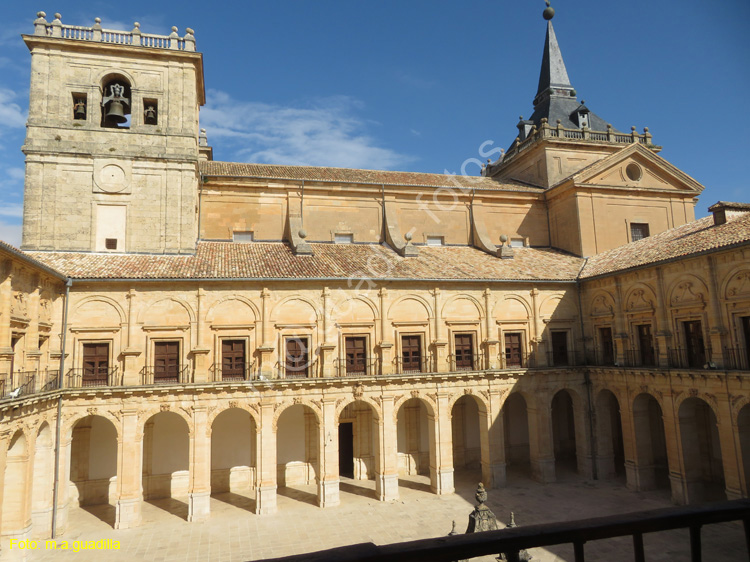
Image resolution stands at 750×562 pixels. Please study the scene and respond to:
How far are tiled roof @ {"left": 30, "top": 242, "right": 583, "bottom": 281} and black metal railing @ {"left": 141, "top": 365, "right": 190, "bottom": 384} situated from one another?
3.59 m

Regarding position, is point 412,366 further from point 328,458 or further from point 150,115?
point 150,115

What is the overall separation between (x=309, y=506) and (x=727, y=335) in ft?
55.1

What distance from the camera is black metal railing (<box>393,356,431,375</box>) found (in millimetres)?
22609

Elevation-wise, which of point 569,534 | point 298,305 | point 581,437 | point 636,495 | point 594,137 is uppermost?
point 594,137

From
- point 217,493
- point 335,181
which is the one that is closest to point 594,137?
point 335,181

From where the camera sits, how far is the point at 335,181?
26.7m

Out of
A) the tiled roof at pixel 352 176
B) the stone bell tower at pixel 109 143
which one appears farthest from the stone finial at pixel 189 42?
the tiled roof at pixel 352 176

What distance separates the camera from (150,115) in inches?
933

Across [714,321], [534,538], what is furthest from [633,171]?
[534,538]

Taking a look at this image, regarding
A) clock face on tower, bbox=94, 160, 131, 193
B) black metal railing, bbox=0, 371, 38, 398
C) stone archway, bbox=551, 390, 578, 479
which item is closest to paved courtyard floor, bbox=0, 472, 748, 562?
stone archway, bbox=551, 390, 578, 479

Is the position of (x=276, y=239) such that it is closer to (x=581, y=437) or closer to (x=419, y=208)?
(x=419, y=208)

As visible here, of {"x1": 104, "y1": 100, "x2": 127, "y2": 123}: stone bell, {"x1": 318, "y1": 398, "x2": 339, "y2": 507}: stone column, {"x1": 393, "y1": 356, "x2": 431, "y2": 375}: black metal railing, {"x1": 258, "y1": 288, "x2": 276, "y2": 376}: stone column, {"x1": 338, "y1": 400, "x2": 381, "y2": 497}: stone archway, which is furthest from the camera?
{"x1": 338, "y1": 400, "x2": 381, "y2": 497}: stone archway

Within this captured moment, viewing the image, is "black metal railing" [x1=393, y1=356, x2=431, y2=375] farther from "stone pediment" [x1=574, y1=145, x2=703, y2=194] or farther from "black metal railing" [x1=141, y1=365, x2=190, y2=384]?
"stone pediment" [x1=574, y1=145, x2=703, y2=194]

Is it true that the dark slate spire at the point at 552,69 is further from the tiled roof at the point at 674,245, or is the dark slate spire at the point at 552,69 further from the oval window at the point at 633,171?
the tiled roof at the point at 674,245
